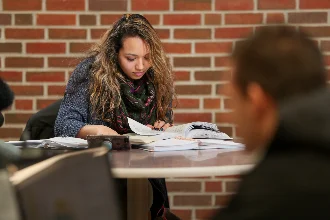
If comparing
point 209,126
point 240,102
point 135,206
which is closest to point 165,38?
point 209,126

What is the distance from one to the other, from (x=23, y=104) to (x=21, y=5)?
1.69 feet

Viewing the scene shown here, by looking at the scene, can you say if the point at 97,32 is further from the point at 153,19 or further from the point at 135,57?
the point at 135,57

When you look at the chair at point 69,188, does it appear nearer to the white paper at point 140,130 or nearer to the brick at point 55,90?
the white paper at point 140,130

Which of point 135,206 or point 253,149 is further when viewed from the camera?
point 135,206

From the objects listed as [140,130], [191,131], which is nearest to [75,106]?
[140,130]

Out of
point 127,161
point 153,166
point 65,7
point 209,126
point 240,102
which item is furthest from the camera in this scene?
point 65,7

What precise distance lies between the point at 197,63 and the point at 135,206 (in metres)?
1.42

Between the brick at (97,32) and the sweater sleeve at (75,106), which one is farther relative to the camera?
the brick at (97,32)

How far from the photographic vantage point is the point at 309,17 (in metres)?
3.49

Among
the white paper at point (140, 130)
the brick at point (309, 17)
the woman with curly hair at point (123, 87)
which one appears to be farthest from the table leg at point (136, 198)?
the brick at point (309, 17)

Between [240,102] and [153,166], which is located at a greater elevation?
[240,102]

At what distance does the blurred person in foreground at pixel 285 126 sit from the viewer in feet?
3.22

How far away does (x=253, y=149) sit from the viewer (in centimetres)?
111

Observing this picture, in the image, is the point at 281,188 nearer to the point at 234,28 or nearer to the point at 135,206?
the point at 135,206
